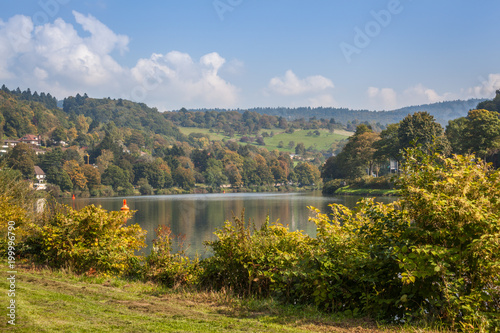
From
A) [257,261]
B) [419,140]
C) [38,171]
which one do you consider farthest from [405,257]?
[38,171]

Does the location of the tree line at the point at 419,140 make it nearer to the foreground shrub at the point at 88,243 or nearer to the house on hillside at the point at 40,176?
the foreground shrub at the point at 88,243

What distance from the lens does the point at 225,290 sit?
29.3 feet

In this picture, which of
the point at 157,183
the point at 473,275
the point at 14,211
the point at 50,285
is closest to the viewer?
the point at 473,275

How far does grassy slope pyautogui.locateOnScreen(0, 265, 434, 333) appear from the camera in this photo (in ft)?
20.7

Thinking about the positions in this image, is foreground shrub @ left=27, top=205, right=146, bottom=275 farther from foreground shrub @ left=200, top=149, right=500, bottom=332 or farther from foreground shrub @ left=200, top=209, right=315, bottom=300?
foreground shrub @ left=200, top=149, right=500, bottom=332

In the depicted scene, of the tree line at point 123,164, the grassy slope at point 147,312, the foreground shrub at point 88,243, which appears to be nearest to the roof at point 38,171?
the tree line at point 123,164

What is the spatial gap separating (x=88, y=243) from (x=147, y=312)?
4.58 meters

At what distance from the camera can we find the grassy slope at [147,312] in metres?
6.30

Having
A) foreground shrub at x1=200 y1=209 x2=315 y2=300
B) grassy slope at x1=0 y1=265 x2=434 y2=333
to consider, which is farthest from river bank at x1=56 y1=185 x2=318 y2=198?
foreground shrub at x1=200 y1=209 x2=315 y2=300

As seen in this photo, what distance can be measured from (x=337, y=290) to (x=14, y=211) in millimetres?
10473

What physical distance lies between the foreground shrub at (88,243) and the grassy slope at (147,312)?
128cm

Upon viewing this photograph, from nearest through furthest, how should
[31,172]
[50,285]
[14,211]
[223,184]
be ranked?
1. [50,285]
2. [14,211]
3. [31,172]
4. [223,184]

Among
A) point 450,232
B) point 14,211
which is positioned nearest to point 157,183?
point 14,211

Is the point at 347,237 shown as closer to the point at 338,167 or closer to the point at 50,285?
the point at 50,285
